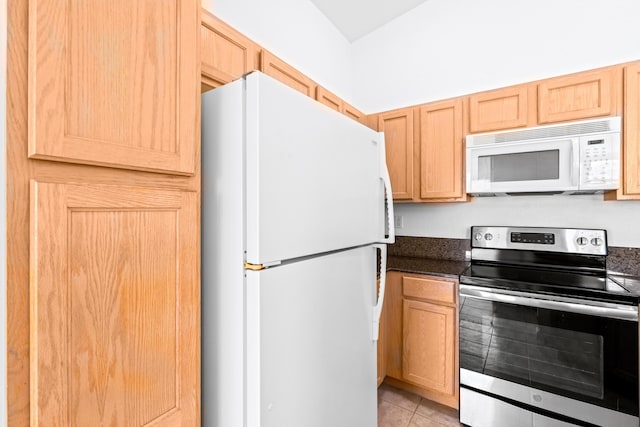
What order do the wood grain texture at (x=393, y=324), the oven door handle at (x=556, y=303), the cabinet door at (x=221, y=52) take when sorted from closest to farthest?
the cabinet door at (x=221, y=52) < the oven door handle at (x=556, y=303) < the wood grain texture at (x=393, y=324)

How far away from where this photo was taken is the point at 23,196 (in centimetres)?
55

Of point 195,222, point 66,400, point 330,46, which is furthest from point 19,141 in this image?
point 330,46

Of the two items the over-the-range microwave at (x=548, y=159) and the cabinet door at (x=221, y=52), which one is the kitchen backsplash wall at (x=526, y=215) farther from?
the cabinet door at (x=221, y=52)

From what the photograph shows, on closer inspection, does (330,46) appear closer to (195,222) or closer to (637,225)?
(195,222)

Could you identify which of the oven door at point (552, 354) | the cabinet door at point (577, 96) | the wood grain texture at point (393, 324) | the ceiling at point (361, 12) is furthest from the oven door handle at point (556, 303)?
the ceiling at point (361, 12)

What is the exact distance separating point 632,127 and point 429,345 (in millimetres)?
1784

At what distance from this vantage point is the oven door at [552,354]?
147 cm

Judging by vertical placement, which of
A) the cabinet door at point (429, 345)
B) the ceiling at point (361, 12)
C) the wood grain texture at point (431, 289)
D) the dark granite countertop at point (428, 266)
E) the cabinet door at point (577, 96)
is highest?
the ceiling at point (361, 12)

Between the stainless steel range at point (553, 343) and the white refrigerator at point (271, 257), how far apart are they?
106cm

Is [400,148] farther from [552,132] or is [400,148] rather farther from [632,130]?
[632,130]

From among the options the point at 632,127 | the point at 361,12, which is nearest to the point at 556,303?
the point at 632,127

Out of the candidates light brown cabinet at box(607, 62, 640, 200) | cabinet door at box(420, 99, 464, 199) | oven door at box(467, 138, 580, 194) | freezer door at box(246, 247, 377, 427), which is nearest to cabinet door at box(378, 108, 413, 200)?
cabinet door at box(420, 99, 464, 199)

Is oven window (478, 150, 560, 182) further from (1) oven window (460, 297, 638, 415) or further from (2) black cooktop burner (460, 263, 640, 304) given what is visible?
(1) oven window (460, 297, 638, 415)

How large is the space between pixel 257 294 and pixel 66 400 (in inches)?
17.8
